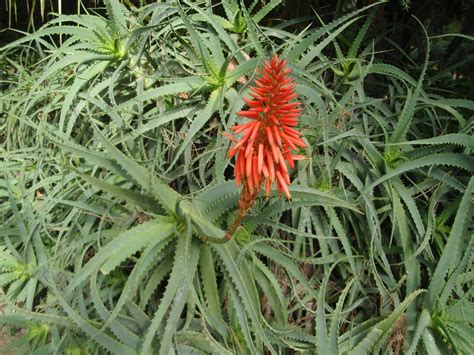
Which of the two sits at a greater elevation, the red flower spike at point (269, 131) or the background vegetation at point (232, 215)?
the red flower spike at point (269, 131)

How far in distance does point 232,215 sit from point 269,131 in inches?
19.2

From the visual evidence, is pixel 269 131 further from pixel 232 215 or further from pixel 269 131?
pixel 232 215

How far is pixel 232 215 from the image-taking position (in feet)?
3.87

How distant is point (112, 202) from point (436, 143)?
76cm

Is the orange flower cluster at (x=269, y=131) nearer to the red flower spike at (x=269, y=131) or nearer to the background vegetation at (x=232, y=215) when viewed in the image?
the red flower spike at (x=269, y=131)

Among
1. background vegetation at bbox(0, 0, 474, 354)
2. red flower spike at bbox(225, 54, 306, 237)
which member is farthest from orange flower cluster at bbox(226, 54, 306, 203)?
background vegetation at bbox(0, 0, 474, 354)

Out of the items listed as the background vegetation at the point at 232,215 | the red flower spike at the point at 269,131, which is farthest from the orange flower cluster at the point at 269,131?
the background vegetation at the point at 232,215

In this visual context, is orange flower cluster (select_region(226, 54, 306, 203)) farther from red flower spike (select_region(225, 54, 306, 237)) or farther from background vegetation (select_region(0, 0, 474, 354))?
background vegetation (select_region(0, 0, 474, 354))

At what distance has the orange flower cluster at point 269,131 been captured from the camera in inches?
28.0

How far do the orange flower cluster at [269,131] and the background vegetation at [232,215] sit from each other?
27cm

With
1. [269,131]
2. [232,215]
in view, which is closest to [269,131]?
[269,131]

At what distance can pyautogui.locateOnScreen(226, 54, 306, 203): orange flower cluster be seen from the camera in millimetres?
711

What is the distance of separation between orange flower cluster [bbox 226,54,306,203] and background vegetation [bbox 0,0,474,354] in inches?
10.8

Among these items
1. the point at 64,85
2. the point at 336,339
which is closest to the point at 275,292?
the point at 336,339
